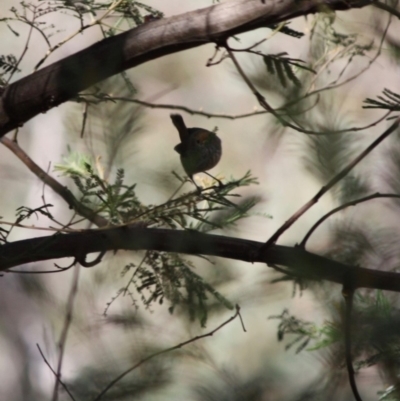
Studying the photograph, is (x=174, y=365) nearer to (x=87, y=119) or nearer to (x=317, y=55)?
(x=87, y=119)

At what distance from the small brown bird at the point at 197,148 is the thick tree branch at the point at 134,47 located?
5.8 inches

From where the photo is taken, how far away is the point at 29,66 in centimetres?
351

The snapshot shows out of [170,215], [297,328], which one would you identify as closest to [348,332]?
[170,215]

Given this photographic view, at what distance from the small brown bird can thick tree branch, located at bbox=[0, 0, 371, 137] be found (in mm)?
147

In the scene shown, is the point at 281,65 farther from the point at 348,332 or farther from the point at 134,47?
the point at 348,332

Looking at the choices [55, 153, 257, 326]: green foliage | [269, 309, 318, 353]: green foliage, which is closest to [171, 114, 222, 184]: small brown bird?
[55, 153, 257, 326]: green foliage

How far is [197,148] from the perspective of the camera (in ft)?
3.48

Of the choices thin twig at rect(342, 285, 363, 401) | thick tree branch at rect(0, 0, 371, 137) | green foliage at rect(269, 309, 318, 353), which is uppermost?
thick tree branch at rect(0, 0, 371, 137)

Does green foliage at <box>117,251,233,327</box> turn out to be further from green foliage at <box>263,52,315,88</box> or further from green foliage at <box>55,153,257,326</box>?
green foliage at <box>263,52,315,88</box>

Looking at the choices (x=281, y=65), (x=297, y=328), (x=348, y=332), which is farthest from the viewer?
(x=297, y=328)

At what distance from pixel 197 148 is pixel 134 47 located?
184mm

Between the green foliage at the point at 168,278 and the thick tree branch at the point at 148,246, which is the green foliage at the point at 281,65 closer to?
the thick tree branch at the point at 148,246

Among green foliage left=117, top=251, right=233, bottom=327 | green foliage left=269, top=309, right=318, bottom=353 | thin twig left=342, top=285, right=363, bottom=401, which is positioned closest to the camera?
thin twig left=342, top=285, right=363, bottom=401

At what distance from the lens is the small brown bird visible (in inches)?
37.3
